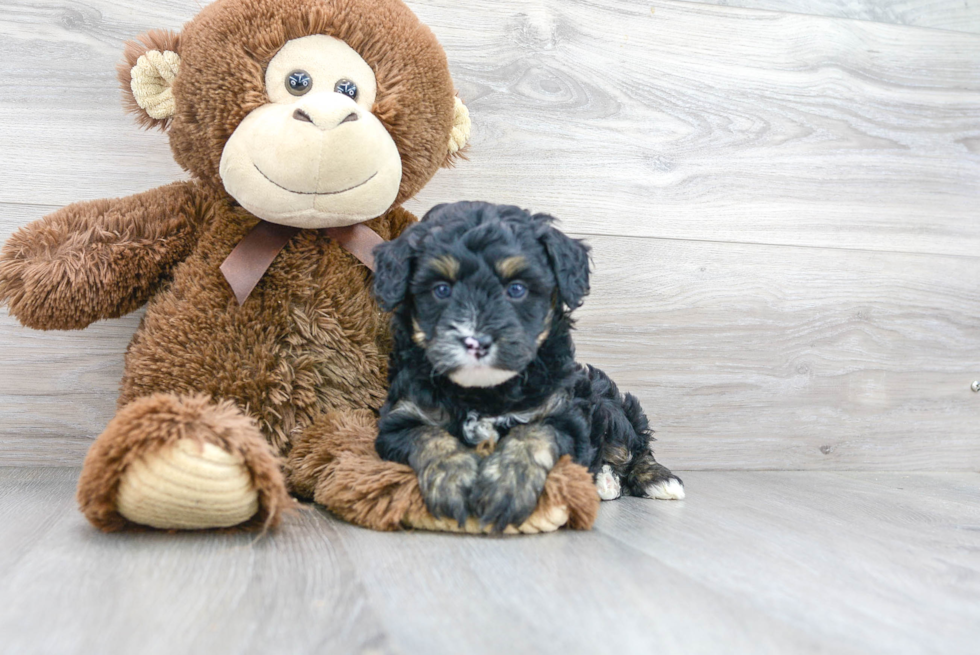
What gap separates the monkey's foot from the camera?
128 cm

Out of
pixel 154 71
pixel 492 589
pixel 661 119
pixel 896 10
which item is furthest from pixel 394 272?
pixel 896 10

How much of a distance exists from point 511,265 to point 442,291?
14 centimetres

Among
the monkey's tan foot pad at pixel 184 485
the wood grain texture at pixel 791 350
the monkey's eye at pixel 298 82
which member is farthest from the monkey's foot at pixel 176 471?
the wood grain texture at pixel 791 350

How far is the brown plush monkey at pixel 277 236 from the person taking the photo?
5.19ft

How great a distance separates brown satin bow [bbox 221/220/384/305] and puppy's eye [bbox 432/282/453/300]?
0.95 ft

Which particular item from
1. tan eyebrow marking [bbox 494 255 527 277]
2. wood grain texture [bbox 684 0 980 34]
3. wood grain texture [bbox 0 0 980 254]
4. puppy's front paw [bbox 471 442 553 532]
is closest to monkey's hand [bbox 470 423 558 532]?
puppy's front paw [bbox 471 442 553 532]

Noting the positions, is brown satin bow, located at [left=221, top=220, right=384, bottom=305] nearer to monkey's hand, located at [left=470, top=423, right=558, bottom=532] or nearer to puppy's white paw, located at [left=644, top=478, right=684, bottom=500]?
monkey's hand, located at [left=470, top=423, right=558, bottom=532]

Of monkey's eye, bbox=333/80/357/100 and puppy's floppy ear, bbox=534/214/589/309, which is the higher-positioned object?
monkey's eye, bbox=333/80/357/100

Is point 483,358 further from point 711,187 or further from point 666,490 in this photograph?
point 711,187

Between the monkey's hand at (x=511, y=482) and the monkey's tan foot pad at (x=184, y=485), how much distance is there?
1.33 feet

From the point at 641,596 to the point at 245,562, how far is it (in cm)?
60

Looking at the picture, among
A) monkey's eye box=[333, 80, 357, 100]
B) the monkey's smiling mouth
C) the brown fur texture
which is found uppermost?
monkey's eye box=[333, 80, 357, 100]

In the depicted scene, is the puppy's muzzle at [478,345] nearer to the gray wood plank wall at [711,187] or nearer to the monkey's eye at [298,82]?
the monkey's eye at [298,82]

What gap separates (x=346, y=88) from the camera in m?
1.67
